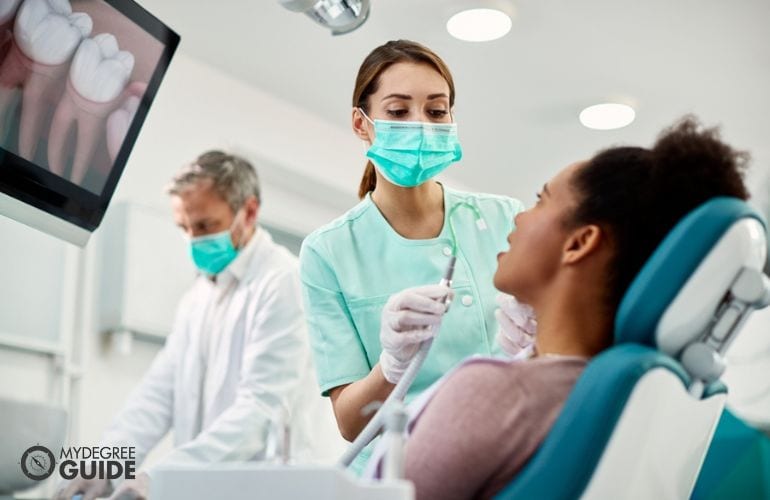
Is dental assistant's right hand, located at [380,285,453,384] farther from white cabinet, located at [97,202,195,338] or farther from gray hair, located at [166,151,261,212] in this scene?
white cabinet, located at [97,202,195,338]

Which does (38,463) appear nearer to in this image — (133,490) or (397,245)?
(133,490)

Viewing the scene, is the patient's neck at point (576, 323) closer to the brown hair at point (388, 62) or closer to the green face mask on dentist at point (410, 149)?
the green face mask on dentist at point (410, 149)

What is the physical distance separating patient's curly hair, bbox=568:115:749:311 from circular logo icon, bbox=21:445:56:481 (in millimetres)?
1378

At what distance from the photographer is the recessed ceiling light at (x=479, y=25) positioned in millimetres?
3514

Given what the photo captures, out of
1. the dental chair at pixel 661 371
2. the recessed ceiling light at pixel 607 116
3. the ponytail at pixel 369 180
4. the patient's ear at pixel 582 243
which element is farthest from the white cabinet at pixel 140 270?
the dental chair at pixel 661 371

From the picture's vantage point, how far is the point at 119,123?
1.98m

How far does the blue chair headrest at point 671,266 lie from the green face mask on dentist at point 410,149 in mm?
923

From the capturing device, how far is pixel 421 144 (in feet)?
7.09

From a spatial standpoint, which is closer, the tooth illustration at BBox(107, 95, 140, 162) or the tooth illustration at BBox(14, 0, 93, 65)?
the tooth illustration at BBox(14, 0, 93, 65)

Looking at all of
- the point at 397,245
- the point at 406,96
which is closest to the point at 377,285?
the point at 397,245

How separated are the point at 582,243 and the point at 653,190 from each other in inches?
5.0

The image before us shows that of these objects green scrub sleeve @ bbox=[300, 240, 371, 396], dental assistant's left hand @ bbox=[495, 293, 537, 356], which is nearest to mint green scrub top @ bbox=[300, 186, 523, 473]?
green scrub sleeve @ bbox=[300, 240, 371, 396]

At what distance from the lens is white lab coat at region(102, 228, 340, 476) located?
9.48 ft

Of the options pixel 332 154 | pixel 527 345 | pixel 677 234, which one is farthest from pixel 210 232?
pixel 677 234
